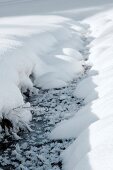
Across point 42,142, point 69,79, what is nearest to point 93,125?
point 42,142

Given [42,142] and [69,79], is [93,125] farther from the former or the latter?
[69,79]

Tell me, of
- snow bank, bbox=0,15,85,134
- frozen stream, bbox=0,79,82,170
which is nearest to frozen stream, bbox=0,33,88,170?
frozen stream, bbox=0,79,82,170

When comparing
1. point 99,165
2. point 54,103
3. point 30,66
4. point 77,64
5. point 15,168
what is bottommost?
point 99,165

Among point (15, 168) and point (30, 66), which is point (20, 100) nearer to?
point (15, 168)

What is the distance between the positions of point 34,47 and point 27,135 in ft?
12.3

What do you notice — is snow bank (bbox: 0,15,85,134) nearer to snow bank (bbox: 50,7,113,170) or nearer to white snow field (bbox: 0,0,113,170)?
white snow field (bbox: 0,0,113,170)

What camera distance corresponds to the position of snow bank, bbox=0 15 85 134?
5.66m

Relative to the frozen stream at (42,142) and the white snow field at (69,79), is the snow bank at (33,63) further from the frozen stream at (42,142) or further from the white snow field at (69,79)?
the frozen stream at (42,142)

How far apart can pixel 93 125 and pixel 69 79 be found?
3.29 metres

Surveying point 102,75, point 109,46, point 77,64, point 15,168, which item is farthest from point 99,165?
point 109,46

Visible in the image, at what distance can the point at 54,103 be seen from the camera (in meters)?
6.81

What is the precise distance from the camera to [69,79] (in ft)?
26.3

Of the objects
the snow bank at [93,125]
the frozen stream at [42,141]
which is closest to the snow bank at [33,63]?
the frozen stream at [42,141]

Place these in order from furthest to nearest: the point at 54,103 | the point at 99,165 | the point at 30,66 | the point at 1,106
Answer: the point at 30,66 < the point at 54,103 < the point at 1,106 < the point at 99,165
